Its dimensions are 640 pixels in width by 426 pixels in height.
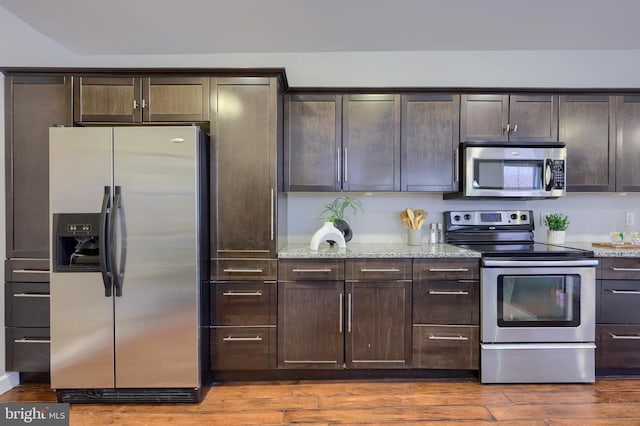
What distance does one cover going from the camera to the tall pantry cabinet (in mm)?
2285

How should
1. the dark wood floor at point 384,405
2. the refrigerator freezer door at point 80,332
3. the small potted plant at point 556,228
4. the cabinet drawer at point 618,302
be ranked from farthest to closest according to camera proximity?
1. the small potted plant at point 556,228
2. the cabinet drawer at point 618,302
3. the refrigerator freezer door at point 80,332
4. the dark wood floor at point 384,405

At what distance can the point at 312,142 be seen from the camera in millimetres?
2645

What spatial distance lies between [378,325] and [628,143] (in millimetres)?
2410

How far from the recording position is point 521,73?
295 centimetres

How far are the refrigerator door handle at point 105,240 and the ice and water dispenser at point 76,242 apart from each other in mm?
88

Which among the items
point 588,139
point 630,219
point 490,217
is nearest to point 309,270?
point 490,217

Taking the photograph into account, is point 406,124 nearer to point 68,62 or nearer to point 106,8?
point 106,8

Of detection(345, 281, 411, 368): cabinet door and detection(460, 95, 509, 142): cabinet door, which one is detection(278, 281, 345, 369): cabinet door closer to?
detection(345, 281, 411, 368): cabinet door

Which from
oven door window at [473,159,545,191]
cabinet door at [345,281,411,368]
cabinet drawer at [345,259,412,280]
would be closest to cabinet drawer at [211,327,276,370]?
cabinet door at [345,281,411,368]

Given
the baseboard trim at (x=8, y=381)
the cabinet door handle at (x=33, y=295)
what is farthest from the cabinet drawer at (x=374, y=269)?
the baseboard trim at (x=8, y=381)

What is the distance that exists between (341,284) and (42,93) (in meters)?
2.43

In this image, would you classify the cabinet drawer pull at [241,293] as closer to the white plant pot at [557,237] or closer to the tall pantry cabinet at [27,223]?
the tall pantry cabinet at [27,223]

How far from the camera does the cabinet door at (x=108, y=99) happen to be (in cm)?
231

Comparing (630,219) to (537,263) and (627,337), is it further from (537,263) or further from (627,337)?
(537,263)
